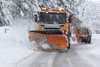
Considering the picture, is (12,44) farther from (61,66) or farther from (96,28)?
(96,28)

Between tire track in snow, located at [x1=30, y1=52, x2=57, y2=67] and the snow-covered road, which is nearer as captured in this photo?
tire track in snow, located at [x1=30, y1=52, x2=57, y2=67]

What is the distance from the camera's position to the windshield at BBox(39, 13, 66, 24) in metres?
19.7

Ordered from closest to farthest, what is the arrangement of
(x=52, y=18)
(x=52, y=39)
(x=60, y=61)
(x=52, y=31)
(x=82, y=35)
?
(x=60, y=61) → (x=52, y=39) → (x=52, y=31) → (x=52, y=18) → (x=82, y=35)

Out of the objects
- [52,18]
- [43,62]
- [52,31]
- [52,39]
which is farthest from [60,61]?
[52,18]

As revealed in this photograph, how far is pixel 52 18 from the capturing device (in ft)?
65.4

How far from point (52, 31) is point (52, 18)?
1186 mm

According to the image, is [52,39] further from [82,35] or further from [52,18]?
[82,35]

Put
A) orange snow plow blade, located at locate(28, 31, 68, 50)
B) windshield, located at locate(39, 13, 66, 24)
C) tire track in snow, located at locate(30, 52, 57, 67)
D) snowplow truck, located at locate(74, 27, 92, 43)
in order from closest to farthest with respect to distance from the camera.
→ tire track in snow, located at locate(30, 52, 57, 67) < orange snow plow blade, located at locate(28, 31, 68, 50) < windshield, located at locate(39, 13, 66, 24) < snowplow truck, located at locate(74, 27, 92, 43)

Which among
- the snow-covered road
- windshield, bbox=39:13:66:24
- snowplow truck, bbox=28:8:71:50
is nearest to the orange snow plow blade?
snowplow truck, bbox=28:8:71:50

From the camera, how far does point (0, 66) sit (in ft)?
34.6

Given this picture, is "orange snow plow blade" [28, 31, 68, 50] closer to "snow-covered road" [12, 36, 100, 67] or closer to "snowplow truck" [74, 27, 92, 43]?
"snow-covered road" [12, 36, 100, 67]

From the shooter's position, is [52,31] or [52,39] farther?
[52,31]

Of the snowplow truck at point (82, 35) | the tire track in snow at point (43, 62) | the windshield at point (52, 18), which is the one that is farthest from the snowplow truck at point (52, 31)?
the snowplow truck at point (82, 35)

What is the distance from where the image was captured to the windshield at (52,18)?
19.7 meters
